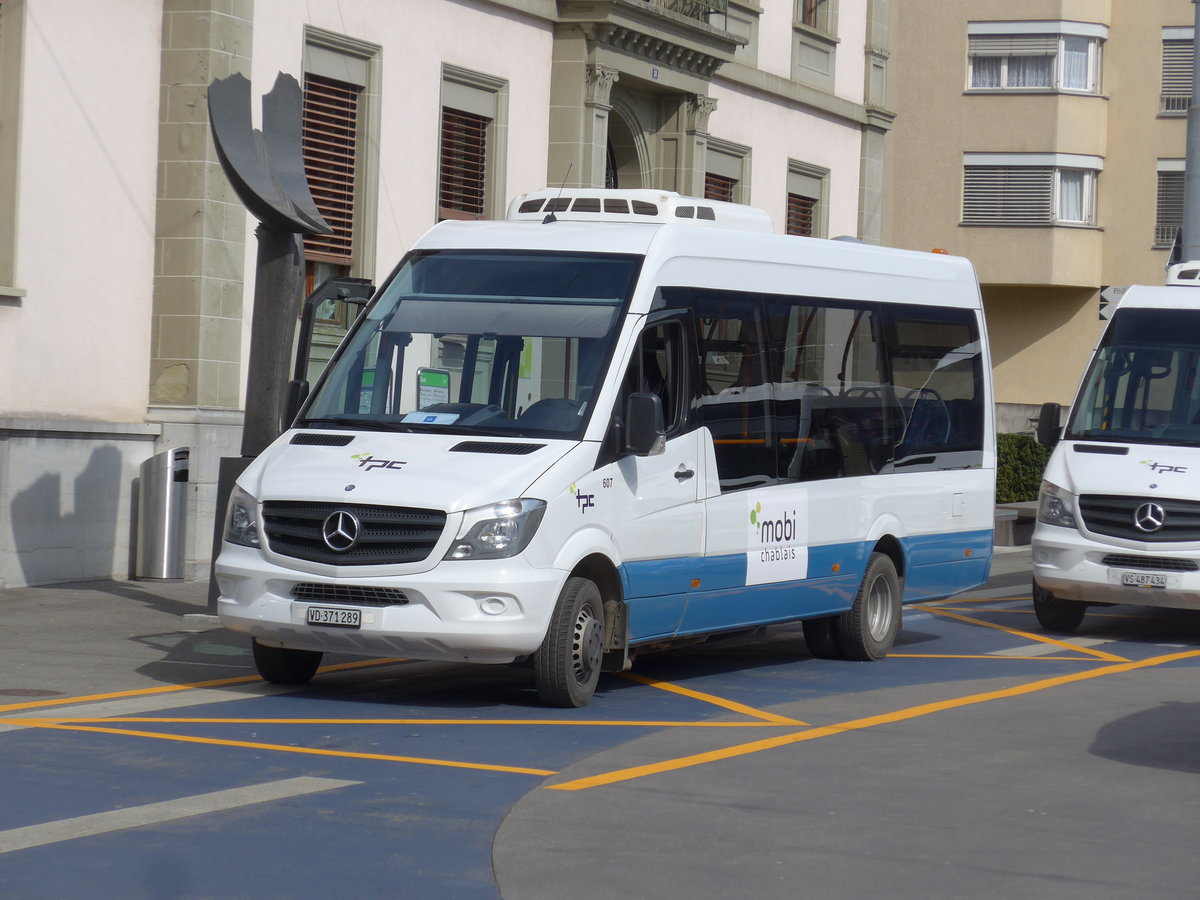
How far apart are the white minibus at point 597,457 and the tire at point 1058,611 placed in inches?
79.4

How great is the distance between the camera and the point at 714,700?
10.8m

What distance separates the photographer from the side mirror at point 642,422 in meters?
10.4

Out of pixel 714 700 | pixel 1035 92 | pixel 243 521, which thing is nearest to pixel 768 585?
pixel 714 700

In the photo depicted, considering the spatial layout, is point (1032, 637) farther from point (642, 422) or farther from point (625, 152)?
point (625, 152)

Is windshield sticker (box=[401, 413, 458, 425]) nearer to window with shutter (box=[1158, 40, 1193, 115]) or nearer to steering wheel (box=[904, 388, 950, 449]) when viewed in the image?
steering wheel (box=[904, 388, 950, 449])

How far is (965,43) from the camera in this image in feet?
146

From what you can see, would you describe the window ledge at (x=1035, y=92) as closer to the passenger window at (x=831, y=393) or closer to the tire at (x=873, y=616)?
the passenger window at (x=831, y=393)

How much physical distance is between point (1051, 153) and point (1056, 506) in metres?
30.1

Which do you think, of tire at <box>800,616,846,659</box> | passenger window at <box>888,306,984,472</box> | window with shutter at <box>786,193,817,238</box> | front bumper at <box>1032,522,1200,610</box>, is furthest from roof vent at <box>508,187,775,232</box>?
window with shutter at <box>786,193,817,238</box>

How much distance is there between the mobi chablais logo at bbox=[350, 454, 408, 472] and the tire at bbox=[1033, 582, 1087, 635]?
692 centimetres

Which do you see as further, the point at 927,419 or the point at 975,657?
the point at 927,419

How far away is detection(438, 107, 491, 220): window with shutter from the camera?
20.8 metres

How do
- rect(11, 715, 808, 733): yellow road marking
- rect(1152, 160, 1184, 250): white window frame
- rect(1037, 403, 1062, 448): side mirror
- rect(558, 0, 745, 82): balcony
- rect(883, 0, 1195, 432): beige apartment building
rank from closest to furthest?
1. rect(11, 715, 808, 733): yellow road marking
2. rect(1037, 403, 1062, 448): side mirror
3. rect(558, 0, 745, 82): balcony
4. rect(883, 0, 1195, 432): beige apartment building
5. rect(1152, 160, 1184, 250): white window frame

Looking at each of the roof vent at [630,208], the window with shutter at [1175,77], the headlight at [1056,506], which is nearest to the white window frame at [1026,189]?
the window with shutter at [1175,77]
